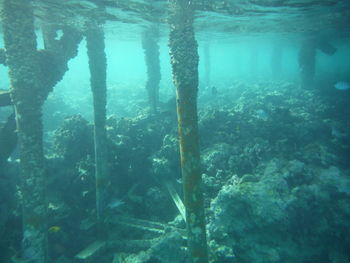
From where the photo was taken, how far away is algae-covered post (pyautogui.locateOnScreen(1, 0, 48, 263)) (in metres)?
6.88

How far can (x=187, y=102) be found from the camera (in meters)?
5.97

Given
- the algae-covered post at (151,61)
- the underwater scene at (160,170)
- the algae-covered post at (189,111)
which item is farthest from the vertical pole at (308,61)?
the algae-covered post at (189,111)

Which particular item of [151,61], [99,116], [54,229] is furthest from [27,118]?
[151,61]

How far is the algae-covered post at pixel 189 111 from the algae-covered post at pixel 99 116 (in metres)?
4.58

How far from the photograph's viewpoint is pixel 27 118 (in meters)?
7.01

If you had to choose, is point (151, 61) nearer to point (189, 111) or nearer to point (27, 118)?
point (27, 118)

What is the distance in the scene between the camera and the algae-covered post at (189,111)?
19.5 feet

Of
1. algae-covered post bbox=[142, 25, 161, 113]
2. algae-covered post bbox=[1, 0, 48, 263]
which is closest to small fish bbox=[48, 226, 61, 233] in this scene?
algae-covered post bbox=[1, 0, 48, 263]

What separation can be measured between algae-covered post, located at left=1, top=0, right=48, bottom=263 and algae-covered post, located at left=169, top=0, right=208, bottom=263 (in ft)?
13.4

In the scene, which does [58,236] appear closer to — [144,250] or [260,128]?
[144,250]

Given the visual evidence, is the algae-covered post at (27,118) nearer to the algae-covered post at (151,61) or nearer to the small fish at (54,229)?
the small fish at (54,229)

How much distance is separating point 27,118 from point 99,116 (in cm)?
Result: 341

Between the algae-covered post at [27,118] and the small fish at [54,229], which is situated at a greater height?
the algae-covered post at [27,118]

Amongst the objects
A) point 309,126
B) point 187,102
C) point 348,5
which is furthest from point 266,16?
point 187,102
